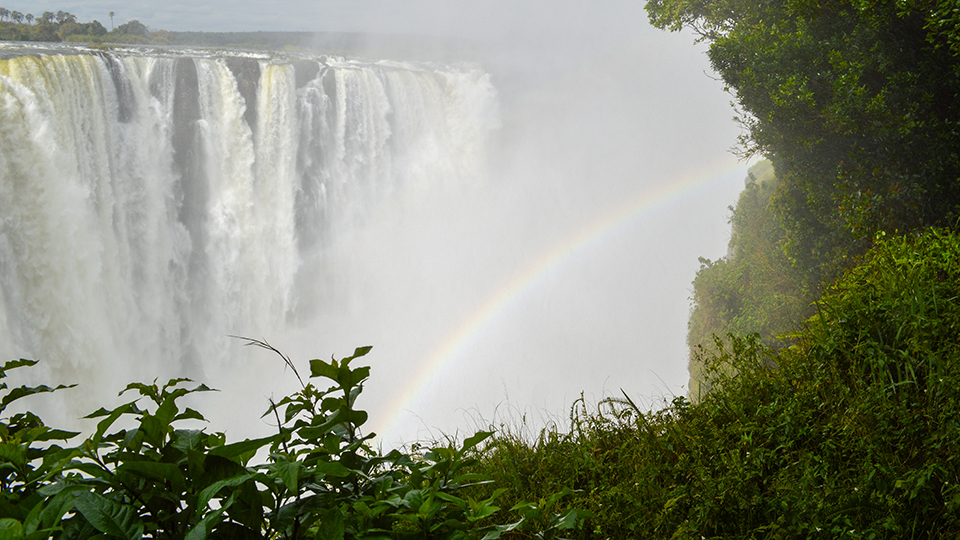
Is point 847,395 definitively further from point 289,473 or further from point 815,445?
point 289,473

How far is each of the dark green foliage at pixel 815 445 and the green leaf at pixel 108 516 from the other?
5.03ft

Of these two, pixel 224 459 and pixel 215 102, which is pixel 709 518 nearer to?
pixel 224 459

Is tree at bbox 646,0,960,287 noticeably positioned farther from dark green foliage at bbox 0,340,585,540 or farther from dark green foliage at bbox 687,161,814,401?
dark green foliage at bbox 0,340,585,540

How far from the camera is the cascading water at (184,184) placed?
1180 cm

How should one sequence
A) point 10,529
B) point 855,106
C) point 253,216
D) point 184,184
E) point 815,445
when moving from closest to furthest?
1. point 10,529
2. point 815,445
3. point 855,106
4. point 184,184
5. point 253,216

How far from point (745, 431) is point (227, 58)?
15.9 meters

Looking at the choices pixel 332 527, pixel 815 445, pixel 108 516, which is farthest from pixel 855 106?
pixel 108 516

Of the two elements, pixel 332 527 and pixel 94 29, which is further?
pixel 94 29

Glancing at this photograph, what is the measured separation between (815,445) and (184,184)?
15.5 meters

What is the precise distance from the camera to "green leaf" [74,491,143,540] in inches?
28.8

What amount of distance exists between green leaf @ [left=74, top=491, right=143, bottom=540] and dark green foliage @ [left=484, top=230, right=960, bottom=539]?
5.03 feet

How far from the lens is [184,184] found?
14.8m

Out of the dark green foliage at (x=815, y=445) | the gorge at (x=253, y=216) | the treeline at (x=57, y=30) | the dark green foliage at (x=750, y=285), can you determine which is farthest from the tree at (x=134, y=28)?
the dark green foliage at (x=815, y=445)

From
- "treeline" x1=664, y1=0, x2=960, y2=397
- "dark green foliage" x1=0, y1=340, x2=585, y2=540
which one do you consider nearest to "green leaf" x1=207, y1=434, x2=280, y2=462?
"dark green foliage" x1=0, y1=340, x2=585, y2=540
